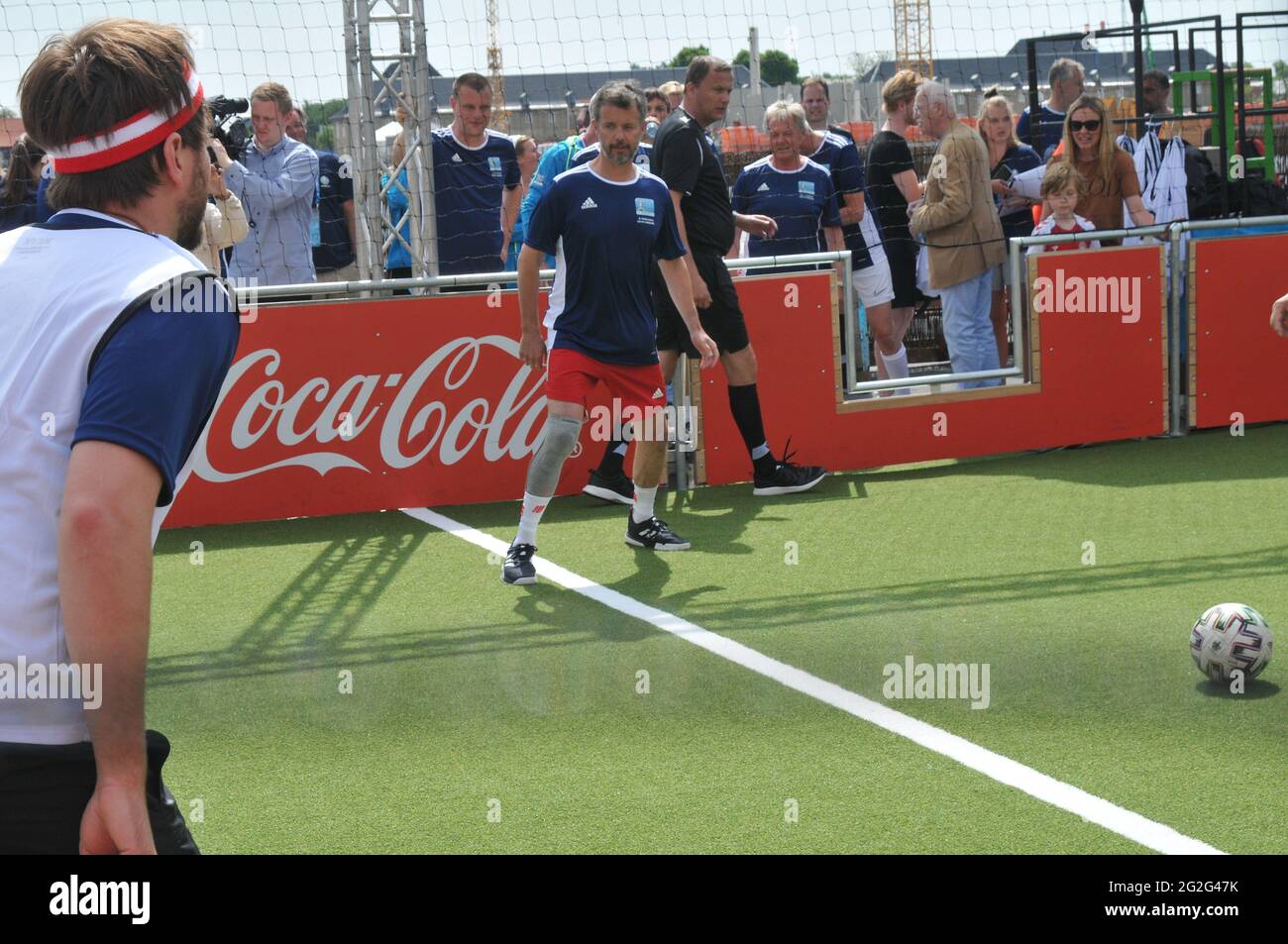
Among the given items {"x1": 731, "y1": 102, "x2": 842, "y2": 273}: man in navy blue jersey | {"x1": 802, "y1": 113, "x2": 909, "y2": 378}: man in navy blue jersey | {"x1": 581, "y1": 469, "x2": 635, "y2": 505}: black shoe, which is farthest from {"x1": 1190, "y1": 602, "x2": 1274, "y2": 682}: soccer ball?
{"x1": 802, "y1": 113, "x2": 909, "y2": 378}: man in navy blue jersey

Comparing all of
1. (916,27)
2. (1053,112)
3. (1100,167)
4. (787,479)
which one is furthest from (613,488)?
(916,27)

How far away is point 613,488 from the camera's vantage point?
9.45 meters

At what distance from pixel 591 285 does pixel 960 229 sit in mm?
3998

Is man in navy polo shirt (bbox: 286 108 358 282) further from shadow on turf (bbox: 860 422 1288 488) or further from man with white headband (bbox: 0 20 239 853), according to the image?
man with white headband (bbox: 0 20 239 853)

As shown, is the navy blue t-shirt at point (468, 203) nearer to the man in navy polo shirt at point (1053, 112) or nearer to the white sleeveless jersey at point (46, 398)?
the man in navy polo shirt at point (1053, 112)

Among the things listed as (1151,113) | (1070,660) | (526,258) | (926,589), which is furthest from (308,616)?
(1151,113)

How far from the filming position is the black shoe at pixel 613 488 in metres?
9.42

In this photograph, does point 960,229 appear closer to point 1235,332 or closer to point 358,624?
point 1235,332

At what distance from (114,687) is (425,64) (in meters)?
8.16

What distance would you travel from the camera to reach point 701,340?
7.89 meters

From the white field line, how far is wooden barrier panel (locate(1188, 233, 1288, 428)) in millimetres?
5312
